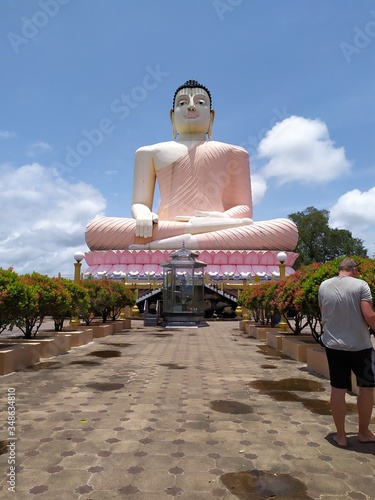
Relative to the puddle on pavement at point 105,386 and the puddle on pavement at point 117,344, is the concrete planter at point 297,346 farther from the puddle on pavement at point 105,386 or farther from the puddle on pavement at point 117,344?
the puddle on pavement at point 117,344

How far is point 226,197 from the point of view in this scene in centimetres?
2597

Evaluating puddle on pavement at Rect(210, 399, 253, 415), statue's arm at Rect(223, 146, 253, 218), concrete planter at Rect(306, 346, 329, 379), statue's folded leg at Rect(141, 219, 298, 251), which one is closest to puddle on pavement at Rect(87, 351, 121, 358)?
concrete planter at Rect(306, 346, 329, 379)

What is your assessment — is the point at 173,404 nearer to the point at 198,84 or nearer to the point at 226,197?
the point at 226,197

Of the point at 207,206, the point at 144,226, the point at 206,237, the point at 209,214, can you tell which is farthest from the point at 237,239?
the point at 144,226

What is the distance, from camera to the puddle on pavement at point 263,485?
8.67 ft

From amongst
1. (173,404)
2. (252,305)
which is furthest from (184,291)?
(173,404)

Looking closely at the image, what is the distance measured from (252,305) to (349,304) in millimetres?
9748


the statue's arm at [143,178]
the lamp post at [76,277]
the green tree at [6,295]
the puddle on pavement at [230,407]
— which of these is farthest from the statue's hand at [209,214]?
the puddle on pavement at [230,407]

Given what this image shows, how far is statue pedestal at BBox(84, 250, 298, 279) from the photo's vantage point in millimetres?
23156

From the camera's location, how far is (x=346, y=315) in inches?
137

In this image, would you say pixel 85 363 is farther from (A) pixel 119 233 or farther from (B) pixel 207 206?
(B) pixel 207 206

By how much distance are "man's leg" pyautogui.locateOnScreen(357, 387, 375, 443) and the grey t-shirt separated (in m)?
0.38

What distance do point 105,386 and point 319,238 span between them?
39.6 meters

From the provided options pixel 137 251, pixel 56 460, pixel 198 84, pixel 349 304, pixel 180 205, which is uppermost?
pixel 198 84
